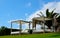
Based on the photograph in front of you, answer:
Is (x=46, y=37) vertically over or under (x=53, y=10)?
under

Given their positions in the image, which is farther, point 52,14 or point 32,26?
point 52,14

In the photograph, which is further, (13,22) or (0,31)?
(0,31)

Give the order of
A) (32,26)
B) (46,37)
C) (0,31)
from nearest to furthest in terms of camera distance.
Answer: (46,37)
(32,26)
(0,31)

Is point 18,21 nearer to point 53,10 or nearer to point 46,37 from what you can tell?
point 46,37

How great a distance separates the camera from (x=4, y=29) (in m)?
26.0

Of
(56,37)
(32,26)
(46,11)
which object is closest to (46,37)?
(56,37)

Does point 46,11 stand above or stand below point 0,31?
above

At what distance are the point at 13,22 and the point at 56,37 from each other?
29.6 feet

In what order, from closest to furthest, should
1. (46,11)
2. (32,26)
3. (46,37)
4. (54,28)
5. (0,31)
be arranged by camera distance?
(46,37)
(54,28)
(32,26)
(0,31)
(46,11)

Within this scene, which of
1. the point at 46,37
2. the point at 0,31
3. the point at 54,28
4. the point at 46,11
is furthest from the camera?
the point at 46,11

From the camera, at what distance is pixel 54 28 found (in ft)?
61.7

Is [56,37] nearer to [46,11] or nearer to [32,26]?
[32,26]

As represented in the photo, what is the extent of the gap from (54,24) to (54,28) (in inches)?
15.9

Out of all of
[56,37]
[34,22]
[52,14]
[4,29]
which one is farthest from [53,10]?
[56,37]
